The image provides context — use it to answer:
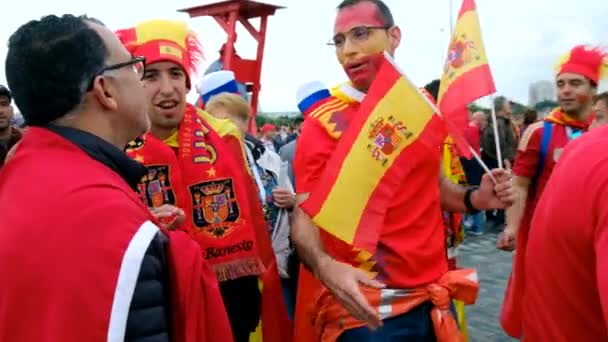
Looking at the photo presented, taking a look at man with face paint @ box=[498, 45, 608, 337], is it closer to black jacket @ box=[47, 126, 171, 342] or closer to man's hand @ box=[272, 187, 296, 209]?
man's hand @ box=[272, 187, 296, 209]

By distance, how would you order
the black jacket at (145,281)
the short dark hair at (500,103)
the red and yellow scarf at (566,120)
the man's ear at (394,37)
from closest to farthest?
the black jacket at (145,281), the man's ear at (394,37), the red and yellow scarf at (566,120), the short dark hair at (500,103)

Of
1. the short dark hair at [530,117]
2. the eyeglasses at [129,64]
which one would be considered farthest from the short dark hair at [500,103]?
the eyeglasses at [129,64]

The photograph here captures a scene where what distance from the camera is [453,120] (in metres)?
2.55

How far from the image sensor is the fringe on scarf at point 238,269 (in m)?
2.93

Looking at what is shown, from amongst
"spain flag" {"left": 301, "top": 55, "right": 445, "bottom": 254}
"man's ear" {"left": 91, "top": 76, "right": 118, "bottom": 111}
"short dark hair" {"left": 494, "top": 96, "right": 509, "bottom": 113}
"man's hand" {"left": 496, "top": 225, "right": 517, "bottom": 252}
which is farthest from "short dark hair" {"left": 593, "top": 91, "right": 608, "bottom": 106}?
"short dark hair" {"left": 494, "top": 96, "right": 509, "bottom": 113}

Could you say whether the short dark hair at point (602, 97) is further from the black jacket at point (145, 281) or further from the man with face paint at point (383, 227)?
the black jacket at point (145, 281)

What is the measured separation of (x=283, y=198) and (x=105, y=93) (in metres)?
2.32

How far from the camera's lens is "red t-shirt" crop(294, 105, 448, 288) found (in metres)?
2.71

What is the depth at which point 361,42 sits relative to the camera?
282 centimetres

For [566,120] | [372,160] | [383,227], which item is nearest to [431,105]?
[372,160]

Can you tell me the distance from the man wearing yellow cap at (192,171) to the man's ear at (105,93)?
115 cm

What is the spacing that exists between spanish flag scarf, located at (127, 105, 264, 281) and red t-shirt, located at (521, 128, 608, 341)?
1.44 meters

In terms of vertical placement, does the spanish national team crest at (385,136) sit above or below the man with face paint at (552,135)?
above

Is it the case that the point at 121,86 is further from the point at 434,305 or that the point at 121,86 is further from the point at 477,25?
the point at 434,305
